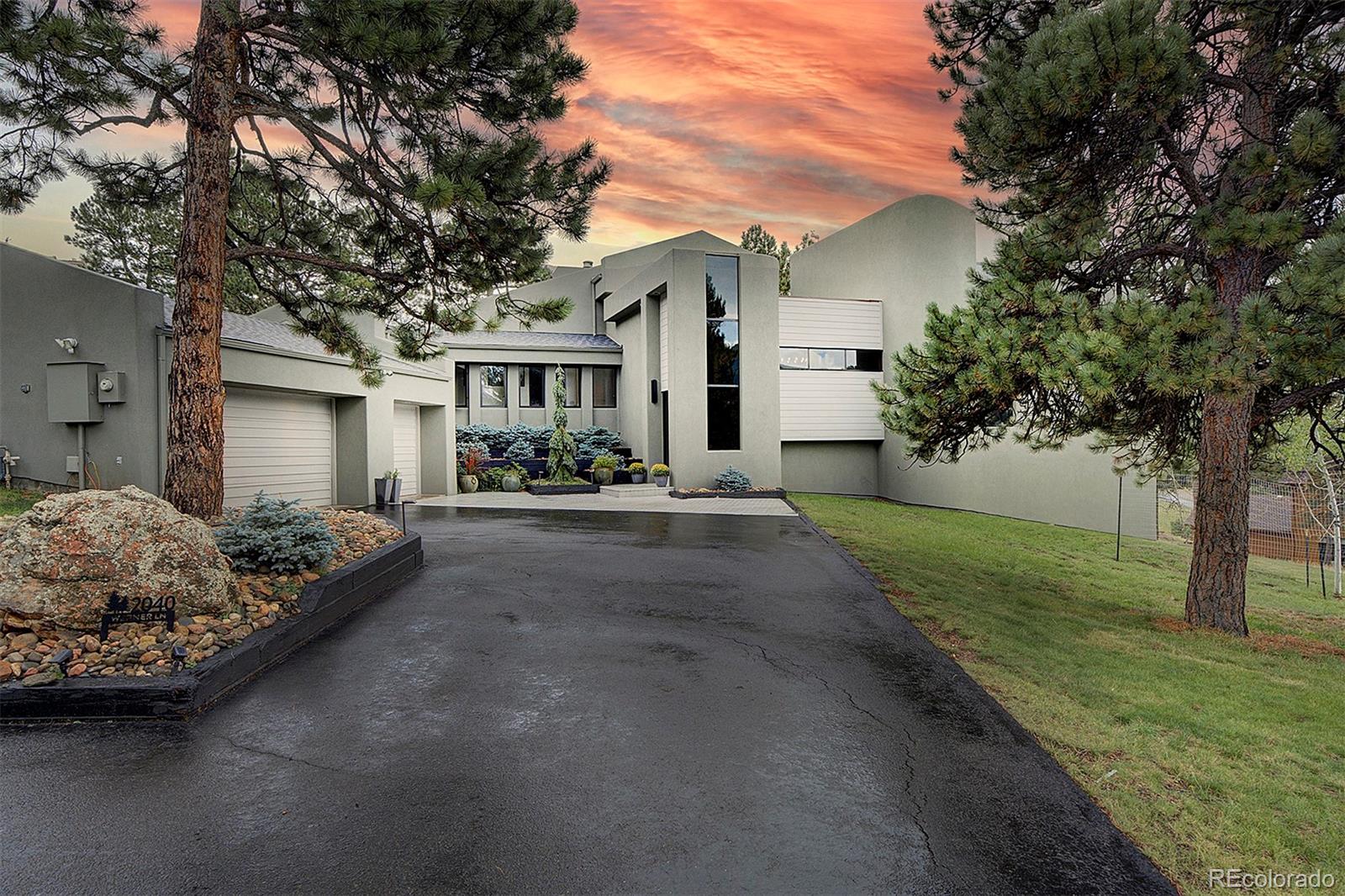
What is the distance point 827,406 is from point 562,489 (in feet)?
28.8

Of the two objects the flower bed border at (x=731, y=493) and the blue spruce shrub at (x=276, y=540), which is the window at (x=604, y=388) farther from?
the blue spruce shrub at (x=276, y=540)

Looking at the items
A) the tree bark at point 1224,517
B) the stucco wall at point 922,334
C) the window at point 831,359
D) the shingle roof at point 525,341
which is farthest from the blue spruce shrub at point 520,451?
the tree bark at point 1224,517

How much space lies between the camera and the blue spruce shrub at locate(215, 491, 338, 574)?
18.9ft

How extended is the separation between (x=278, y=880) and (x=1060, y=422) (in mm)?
8724

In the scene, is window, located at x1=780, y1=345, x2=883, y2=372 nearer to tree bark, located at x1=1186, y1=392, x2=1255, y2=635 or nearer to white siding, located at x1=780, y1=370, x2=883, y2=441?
white siding, located at x1=780, y1=370, x2=883, y2=441

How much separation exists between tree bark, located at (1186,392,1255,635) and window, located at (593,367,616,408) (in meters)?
18.9

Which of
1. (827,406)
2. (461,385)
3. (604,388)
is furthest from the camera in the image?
(604,388)

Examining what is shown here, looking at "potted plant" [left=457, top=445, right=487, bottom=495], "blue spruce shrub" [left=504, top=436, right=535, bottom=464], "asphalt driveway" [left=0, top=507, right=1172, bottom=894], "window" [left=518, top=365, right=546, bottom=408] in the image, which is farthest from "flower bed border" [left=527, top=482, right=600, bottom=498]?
"asphalt driveway" [left=0, top=507, right=1172, bottom=894]

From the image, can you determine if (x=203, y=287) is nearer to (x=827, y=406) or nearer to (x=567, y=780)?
(x=567, y=780)

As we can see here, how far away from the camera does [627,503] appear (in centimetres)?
1627

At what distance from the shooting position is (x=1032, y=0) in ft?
23.5

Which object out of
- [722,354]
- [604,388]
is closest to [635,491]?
[722,354]

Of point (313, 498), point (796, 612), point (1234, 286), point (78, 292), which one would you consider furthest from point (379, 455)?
point (1234, 286)

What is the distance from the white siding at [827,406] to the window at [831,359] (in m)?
0.15
